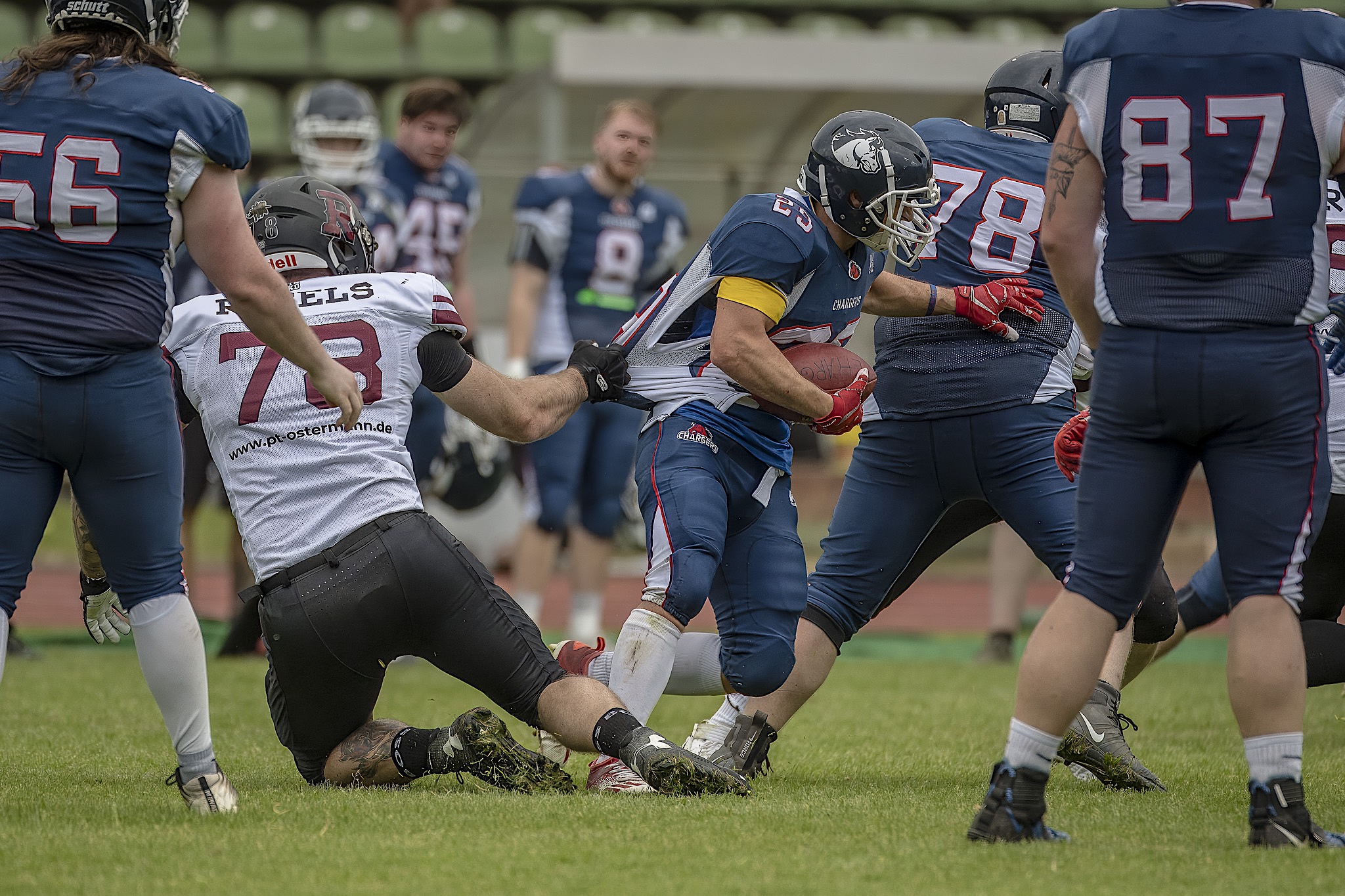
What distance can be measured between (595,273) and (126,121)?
4355 mm

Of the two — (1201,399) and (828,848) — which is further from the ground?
(1201,399)

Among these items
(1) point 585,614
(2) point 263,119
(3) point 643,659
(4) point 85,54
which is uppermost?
(4) point 85,54

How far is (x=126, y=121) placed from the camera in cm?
305

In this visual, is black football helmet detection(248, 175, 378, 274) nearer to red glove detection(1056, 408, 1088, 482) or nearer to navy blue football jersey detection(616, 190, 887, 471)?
navy blue football jersey detection(616, 190, 887, 471)

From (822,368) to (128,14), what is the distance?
1.84 metres

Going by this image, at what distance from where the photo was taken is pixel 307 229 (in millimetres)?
3736

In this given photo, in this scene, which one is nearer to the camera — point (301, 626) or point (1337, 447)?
point (301, 626)

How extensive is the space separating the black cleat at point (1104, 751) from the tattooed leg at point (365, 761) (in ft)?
5.54

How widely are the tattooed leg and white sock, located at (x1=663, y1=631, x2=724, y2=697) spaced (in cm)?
77

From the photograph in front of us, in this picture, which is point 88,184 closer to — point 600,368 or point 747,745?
point 600,368

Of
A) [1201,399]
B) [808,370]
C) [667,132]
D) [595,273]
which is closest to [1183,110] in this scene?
[1201,399]

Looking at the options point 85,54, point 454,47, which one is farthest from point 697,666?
point 454,47

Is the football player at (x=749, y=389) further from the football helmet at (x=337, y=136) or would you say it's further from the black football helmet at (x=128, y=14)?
the football helmet at (x=337, y=136)

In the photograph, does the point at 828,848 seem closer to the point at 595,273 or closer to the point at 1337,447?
the point at 1337,447
